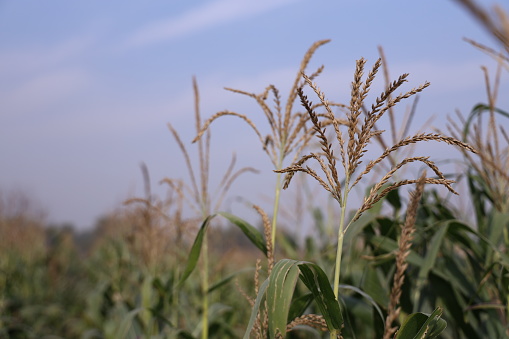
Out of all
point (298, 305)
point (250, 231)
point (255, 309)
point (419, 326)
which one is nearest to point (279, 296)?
point (255, 309)

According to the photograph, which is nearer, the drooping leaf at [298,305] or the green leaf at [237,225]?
the drooping leaf at [298,305]

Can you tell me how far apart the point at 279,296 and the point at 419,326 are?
0.36 metres

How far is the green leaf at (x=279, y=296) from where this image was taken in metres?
1.25

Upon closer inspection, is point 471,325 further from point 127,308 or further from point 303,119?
point 127,308

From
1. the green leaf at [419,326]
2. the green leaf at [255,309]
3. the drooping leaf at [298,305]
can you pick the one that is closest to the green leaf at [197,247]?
the drooping leaf at [298,305]

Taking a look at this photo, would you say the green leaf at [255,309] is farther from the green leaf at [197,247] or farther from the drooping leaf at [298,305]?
the green leaf at [197,247]

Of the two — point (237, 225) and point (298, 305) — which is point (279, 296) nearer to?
point (298, 305)

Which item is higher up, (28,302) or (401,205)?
(401,205)

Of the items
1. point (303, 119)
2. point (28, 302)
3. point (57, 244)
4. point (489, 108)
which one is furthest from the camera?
point (57, 244)

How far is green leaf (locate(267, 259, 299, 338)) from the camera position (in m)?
1.25

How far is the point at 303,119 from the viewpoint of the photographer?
1.79 m

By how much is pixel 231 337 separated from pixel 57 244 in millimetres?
7427

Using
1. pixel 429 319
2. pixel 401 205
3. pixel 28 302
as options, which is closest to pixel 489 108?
pixel 401 205

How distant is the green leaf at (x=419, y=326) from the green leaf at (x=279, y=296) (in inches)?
11.0
